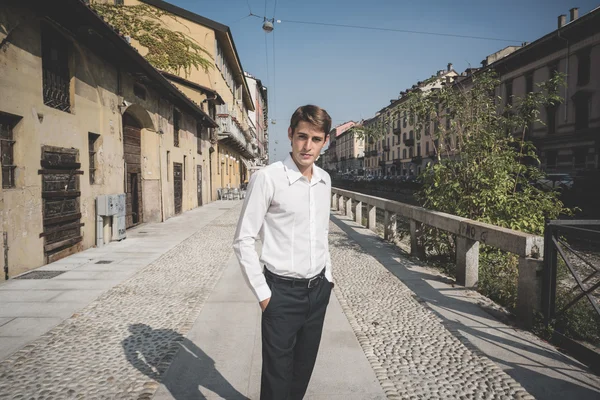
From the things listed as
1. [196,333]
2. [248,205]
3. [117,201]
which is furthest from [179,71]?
[248,205]

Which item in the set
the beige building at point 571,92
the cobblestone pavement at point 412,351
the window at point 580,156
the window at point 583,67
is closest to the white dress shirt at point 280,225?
the cobblestone pavement at point 412,351

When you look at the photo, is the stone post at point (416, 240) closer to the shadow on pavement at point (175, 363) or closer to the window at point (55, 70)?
the shadow on pavement at point (175, 363)

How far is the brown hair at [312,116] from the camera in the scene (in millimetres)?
1998

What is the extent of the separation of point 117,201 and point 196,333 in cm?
615

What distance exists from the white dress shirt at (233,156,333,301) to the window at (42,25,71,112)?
663cm

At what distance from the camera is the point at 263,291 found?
1.84 m

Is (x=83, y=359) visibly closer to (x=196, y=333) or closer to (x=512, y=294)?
(x=196, y=333)

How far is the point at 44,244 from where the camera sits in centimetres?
653

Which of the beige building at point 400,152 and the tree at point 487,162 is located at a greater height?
the beige building at point 400,152

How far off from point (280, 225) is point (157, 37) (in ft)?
73.5

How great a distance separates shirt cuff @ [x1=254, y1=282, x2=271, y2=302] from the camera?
1.83 metres

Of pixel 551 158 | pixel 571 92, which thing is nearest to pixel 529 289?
pixel 571 92

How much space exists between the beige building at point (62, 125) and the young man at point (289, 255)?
5.47 meters

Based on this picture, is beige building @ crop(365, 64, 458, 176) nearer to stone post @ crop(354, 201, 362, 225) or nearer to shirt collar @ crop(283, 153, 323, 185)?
stone post @ crop(354, 201, 362, 225)
